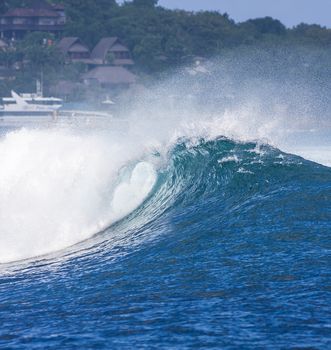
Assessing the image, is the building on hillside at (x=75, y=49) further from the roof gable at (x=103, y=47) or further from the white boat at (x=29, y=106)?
the white boat at (x=29, y=106)

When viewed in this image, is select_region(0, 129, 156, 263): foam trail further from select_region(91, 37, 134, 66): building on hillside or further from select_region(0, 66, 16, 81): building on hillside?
select_region(91, 37, 134, 66): building on hillside

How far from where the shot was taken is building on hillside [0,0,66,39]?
441 ft

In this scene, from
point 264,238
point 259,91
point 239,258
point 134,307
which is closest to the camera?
point 134,307

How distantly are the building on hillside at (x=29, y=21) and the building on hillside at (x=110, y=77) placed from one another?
1452 centimetres

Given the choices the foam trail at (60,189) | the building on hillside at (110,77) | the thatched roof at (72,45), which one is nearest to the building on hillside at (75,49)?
the thatched roof at (72,45)

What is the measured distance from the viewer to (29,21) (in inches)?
5320

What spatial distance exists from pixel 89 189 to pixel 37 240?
9.95 feet

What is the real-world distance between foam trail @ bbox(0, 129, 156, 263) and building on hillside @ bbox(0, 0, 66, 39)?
112m

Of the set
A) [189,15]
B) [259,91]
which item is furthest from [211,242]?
[189,15]

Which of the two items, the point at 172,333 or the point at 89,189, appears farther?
the point at 89,189

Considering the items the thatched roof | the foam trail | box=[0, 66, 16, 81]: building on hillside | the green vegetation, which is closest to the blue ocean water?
the foam trail

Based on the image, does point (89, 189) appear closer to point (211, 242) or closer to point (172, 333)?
point (211, 242)

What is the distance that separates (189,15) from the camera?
132 meters

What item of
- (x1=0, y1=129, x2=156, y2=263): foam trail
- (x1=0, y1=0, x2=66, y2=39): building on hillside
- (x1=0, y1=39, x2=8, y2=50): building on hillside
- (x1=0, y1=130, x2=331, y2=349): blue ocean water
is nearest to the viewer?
(x1=0, y1=130, x2=331, y2=349): blue ocean water
